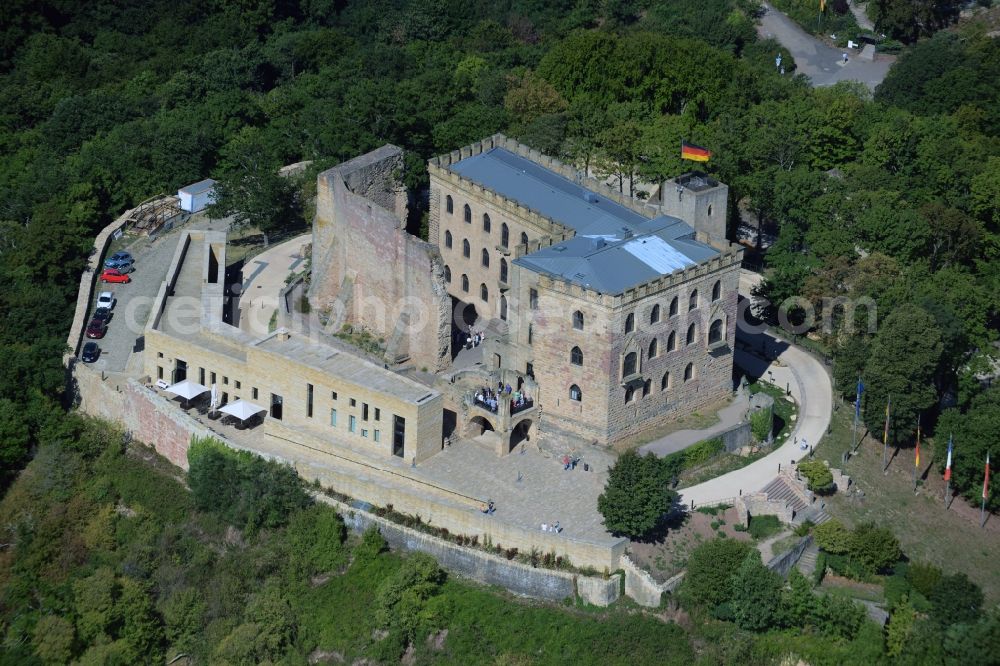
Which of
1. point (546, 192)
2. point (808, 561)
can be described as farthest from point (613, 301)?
point (808, 561)

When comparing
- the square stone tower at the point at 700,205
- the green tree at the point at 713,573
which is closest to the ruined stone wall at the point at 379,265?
the square stone tower at the point at 700,205

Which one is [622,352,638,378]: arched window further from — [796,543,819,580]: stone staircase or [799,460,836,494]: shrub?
[796,543,819,580]: stone staircase

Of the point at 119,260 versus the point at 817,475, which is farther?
the point at 119,260

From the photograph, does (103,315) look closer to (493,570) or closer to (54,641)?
(54,641)

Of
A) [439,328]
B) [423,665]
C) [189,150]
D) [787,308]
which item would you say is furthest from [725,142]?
[423,665]

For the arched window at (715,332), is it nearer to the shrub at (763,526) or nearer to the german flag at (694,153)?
the shrub at (763,526)

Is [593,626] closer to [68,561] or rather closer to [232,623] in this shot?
[232,623]
